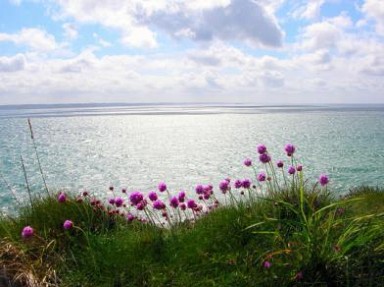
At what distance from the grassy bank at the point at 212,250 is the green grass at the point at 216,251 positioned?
12mm

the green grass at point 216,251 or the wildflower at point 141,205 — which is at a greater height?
the wildflower at point 141,205

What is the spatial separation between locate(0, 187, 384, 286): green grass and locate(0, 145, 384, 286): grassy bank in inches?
0.5

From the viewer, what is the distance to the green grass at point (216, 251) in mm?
5273

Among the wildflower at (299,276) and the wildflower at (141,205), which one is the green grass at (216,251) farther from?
the wildflower at (141,205)

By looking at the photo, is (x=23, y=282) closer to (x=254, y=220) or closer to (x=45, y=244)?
(x=45, y=244)

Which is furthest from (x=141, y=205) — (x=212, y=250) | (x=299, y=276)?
(x=299, y=276)

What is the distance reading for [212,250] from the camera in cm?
602

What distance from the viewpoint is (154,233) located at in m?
6.58

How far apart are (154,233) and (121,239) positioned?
1.49ft

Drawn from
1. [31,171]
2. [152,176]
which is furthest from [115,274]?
[31,171]

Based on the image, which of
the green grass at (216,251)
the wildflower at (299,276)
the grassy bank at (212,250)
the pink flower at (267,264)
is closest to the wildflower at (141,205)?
the grassy bank at (212,250)

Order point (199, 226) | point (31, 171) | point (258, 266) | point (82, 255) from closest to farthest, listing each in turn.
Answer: point (258, 266), point (82, 255), point (199, 226), point (31, 171)

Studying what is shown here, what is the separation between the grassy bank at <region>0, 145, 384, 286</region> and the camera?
5.28m

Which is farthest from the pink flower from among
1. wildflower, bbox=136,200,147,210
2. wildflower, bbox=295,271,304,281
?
wildflower, bbox=136,200,147,210
